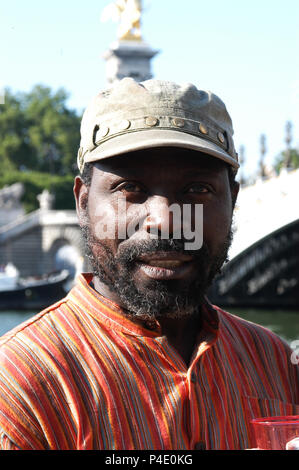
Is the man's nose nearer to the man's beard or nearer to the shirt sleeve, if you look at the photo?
the man's beard

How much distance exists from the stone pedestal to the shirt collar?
725 inches

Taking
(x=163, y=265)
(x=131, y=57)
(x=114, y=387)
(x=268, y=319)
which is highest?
(x=131, y=57)

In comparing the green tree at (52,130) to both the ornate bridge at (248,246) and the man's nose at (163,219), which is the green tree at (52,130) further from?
the man's nose at (163,219)

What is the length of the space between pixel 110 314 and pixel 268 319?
990 centimetres

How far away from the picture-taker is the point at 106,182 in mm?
808

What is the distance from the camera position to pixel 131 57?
1914cm

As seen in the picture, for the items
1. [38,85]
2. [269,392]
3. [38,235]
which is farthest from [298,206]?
[38,85]

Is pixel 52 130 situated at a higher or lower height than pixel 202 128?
higher

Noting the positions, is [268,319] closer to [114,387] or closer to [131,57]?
[114,387]

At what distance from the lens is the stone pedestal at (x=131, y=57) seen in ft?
62.3

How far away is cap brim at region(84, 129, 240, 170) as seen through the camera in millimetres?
774

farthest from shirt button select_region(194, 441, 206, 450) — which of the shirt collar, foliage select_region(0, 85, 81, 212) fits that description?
foliage select_region(0, 85, 81, 212)

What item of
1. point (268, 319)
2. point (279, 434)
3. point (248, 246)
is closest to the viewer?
point (279, 434)

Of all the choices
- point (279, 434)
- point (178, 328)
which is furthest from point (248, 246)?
point (279, 434)
